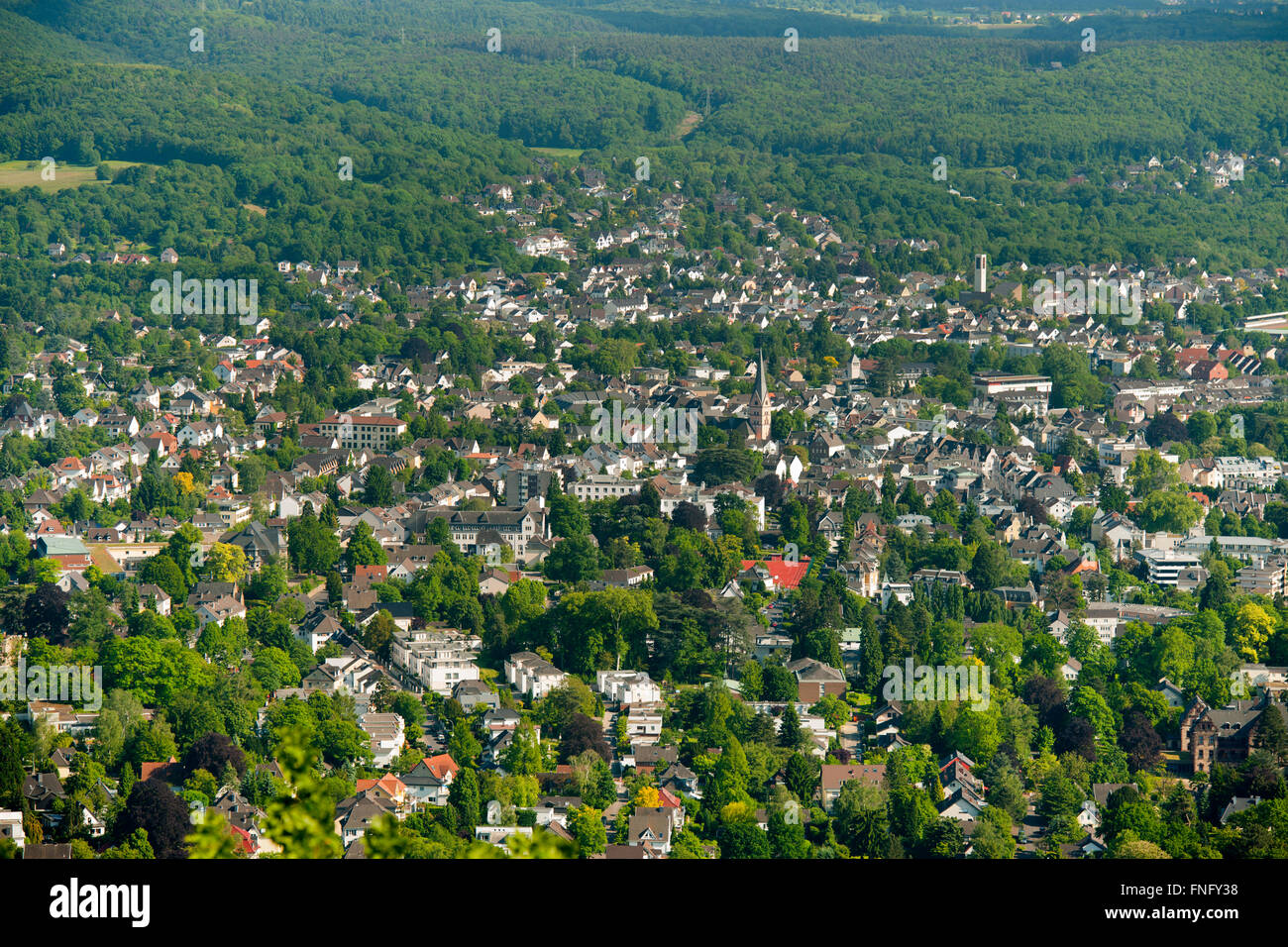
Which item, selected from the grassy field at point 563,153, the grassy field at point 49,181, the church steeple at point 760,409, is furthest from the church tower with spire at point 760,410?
the grassy field at point 563,153

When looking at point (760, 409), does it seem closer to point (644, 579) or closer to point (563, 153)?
point (644, 579)

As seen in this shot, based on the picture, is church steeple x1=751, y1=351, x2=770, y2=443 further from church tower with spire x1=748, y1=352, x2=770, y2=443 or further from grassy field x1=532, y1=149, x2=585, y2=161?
grassy field x1=532, y1=149, x2=585, y2=161

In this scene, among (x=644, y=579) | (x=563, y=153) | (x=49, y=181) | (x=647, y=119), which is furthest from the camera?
(x=647, y=119)

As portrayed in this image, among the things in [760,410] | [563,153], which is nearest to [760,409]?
[760,410]

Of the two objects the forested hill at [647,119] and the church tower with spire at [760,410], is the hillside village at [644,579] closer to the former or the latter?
the church tower with spire at [760,410]
